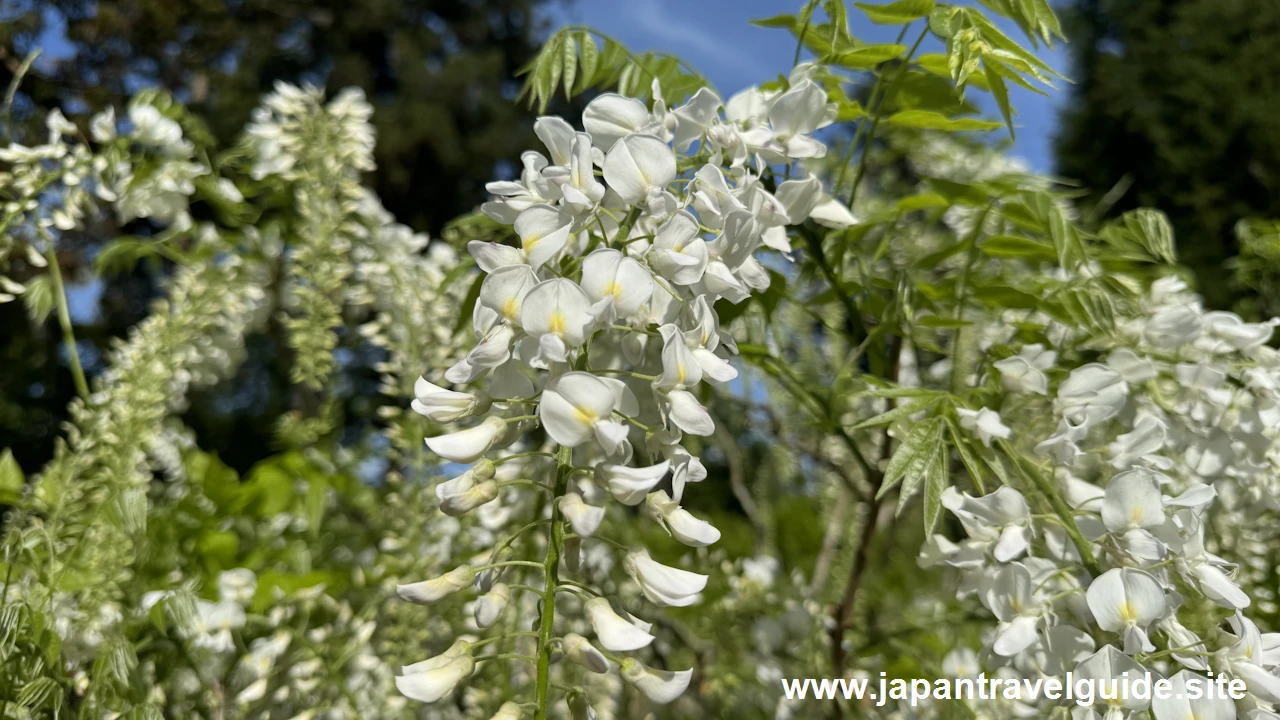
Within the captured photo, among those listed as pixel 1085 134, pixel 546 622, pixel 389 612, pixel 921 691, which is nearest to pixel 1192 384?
pixel 921 691

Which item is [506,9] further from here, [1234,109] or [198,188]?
[198,188]

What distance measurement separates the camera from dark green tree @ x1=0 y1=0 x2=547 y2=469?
16.3ft

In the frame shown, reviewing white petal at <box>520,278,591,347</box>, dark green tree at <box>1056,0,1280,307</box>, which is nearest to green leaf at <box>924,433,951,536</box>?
white petal at <box>520,278,591,347</box>

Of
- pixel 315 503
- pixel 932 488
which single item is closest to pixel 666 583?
pixel 932 488

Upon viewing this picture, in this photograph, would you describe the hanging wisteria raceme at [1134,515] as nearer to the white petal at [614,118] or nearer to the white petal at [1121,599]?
the white petal at [1121,599]

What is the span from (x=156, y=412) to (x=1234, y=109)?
11808 millimetres

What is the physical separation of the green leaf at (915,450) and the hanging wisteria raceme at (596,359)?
18 cm

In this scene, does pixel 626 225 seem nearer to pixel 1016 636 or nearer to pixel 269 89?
pixel 1016 636

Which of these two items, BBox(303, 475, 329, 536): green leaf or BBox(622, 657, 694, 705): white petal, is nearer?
BBox(622, 657, 694, 705): white petal

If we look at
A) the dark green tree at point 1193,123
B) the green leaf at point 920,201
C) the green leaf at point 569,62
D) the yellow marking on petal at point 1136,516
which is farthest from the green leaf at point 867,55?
the dark green tree at point 1193,123

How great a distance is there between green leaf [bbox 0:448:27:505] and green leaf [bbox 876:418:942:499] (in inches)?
47.5

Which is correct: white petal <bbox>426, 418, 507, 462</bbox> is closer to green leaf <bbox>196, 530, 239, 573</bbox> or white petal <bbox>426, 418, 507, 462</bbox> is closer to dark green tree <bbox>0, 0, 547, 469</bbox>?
green leaf <bbox>196, 530, 239, 573</bbox>

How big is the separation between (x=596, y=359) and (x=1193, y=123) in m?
12.0

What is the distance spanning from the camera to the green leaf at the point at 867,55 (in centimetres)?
92
